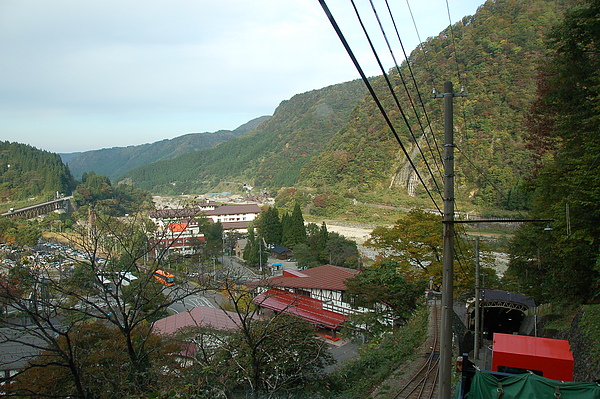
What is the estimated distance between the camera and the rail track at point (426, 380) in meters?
6.42

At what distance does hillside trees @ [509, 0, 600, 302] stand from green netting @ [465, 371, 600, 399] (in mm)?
4526

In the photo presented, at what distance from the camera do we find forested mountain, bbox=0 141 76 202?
45562mm

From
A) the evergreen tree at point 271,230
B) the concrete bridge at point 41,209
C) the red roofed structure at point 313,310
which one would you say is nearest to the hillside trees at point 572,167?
the red roofed structure at point 313,310

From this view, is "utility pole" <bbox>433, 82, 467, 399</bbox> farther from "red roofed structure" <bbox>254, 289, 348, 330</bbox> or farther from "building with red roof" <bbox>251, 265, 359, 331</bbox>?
"building with red roof" <bbox>251, 265, 359, 331</bbox>

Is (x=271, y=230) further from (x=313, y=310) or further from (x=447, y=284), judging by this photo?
(x=447, y=284)

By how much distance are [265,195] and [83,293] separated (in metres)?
66.9

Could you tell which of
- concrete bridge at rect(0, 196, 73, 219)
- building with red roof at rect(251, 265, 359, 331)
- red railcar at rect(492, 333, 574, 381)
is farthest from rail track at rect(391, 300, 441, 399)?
concrete bridge at rect(0, 196, 73, 219)

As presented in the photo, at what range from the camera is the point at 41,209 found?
39.4 meters

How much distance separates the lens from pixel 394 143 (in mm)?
47375

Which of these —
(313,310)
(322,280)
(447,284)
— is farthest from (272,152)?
(447,284)

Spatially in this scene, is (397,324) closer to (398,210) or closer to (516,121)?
(398,210)

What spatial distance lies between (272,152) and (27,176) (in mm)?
63193

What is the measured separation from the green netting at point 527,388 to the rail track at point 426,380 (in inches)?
107

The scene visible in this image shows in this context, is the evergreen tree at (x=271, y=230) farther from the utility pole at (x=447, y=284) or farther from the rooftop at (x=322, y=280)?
the utility pole at (x=447, y=284)
